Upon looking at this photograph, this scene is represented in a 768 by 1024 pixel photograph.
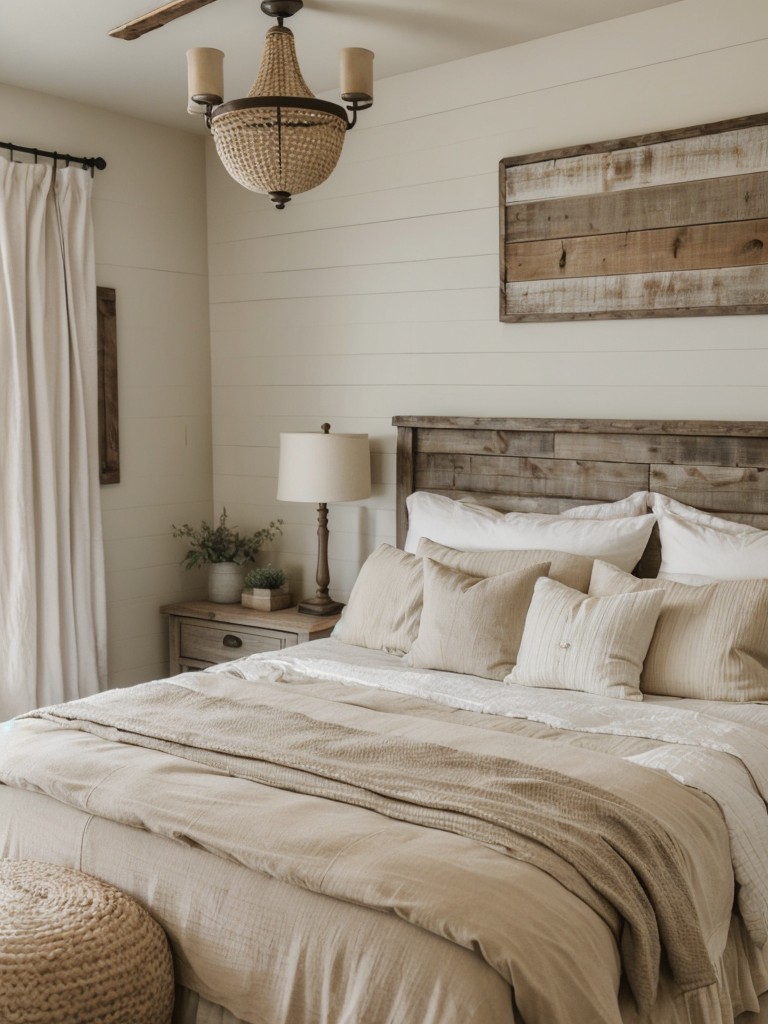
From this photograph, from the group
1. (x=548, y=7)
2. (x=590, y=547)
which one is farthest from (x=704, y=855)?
(x=548, y=7)

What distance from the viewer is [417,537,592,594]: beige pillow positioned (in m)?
3.13

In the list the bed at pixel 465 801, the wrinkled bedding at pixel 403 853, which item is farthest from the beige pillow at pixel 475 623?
the wrinkled bedding at pixel 403 853

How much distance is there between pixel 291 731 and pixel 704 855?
0.93 m

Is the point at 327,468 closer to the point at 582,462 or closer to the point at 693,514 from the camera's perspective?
the point at 582,462

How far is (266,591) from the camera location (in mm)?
4199

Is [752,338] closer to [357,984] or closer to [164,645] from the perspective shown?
[357,984]

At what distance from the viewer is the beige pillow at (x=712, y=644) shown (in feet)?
8.80

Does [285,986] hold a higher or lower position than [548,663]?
lower

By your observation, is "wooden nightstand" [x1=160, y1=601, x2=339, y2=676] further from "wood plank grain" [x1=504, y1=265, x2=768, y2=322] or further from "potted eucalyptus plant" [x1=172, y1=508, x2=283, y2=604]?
"wood plank grain" [x1=504, y1=265, x2=768, y2=322]

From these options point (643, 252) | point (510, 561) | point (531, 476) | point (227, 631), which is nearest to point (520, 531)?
point (510, 561)

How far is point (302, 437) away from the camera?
392cm

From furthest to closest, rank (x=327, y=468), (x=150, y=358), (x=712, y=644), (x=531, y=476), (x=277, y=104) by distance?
1. (x=150, y=358)
2. (x=327, y=468)
3. (x=531, y=476)
4. (x=712, y=644)
5. (x=277, y=104)

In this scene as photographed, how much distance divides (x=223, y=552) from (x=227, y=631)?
433 mm

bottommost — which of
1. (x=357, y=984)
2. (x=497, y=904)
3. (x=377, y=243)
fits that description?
(x=357, y=984)
